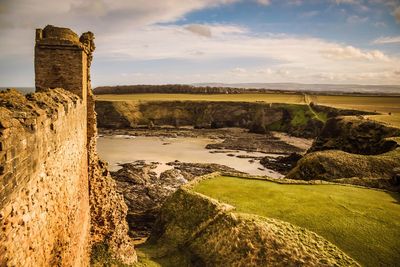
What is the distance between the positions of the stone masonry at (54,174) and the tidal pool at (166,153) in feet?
104

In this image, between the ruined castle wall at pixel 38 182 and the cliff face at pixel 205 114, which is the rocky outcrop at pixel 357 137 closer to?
the ruined castle wall at pixel 38 182

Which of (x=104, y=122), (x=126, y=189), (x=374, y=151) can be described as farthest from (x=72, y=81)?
(x=104, y=122)

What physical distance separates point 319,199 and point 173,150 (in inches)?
1714

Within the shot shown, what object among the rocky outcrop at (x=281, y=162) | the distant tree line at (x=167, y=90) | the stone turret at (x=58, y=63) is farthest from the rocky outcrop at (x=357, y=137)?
the distant tree line at (x=167, y=90)

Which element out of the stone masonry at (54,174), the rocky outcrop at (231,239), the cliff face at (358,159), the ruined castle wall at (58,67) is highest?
the ruined castle wall at (58,67)

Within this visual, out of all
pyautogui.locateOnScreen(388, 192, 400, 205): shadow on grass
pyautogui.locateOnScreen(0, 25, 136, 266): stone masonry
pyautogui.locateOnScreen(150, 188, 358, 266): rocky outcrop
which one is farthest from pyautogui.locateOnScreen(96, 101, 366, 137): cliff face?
pyautogui.locateOnScreen(0, 25, 136, 266): stone masonry

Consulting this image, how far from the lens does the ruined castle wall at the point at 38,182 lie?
5.09 meters

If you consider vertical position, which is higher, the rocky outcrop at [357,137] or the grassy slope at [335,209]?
the rocky outcrop at [357,137]

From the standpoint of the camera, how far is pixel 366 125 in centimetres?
4681

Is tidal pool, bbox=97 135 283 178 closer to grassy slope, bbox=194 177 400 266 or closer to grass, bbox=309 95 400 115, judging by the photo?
grassy slope, bbox=194 177 400 266

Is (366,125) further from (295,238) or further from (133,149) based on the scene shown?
(133,149)

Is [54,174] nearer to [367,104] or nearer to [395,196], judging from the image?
[395,196]

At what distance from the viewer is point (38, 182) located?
6738 millimetres

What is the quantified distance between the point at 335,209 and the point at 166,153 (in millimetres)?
42568
